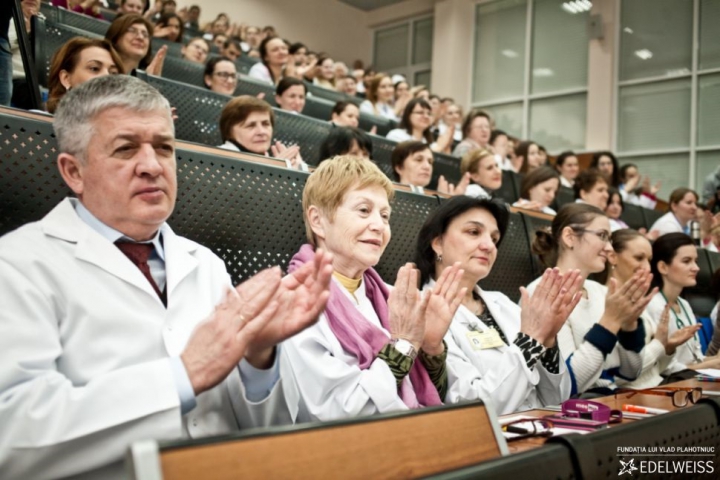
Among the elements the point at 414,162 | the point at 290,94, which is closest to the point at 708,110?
the point at 414,162

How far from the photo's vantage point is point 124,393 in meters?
0.93

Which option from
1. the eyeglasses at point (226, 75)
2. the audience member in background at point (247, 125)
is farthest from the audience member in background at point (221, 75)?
the audience member in background at point (247, 125)

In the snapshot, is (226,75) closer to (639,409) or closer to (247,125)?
(247,125)

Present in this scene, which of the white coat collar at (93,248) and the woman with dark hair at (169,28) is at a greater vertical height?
the woman with dark hair at (169,28)

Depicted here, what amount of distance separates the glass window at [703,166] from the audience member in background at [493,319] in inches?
267

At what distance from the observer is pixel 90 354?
3.41ft

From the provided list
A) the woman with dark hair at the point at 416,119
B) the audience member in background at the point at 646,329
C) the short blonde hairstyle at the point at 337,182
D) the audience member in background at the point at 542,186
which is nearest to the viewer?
the short blonde hairstyle at the point at 337,182

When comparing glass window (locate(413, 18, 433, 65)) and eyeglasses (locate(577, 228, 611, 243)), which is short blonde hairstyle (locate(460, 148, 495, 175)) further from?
glass window (locate(413, 18, 433, 65))

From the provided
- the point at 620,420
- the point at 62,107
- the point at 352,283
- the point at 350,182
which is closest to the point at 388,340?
the point at 352,283

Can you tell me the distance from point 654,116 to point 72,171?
8468 mm

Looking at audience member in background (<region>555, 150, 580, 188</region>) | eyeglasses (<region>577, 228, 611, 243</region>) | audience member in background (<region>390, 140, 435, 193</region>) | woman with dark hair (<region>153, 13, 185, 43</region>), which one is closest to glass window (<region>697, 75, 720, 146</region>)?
audience member in background (<region>555, 150, 580, 188</region>)

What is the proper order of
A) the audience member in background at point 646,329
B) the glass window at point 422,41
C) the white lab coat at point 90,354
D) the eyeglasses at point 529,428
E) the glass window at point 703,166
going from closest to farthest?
the white lab coat at point 90,354
the eyeglasses at point 529,428
the audience member in background at point 646,329
the glass window at point 703,166
the glass window at point 422,41

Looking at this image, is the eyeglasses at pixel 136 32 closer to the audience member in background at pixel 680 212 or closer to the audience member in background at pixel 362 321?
the audience member in background at pixel 362 321

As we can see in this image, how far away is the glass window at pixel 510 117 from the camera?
9.35 meters
